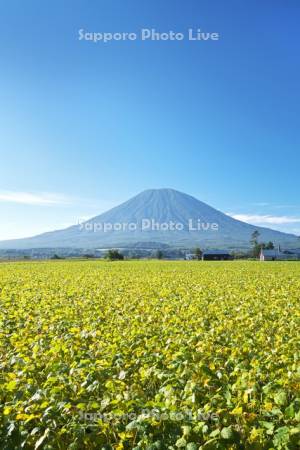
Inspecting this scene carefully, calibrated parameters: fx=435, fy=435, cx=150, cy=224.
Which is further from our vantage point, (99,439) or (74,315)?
(74,315)

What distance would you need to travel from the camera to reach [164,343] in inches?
339

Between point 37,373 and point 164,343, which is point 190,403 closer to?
point 37,373

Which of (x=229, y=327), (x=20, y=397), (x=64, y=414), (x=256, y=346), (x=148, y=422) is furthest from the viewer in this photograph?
(x=229, y=327)

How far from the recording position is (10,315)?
41.0 ft

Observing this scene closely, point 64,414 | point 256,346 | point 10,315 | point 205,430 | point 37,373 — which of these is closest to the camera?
point 205,430

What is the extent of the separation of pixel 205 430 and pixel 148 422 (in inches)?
26.5

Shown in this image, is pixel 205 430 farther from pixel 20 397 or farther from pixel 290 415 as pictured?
pixel 20 397

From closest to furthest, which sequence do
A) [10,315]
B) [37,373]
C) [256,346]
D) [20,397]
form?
[20,397] → [37,373] → [256,346] → [10,315]

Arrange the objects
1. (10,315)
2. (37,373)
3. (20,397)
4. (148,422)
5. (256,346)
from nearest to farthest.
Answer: (148,422), (20,397), (37,373), (256,346), (10,315)

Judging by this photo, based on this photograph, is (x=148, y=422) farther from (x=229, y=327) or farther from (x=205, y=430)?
(x=229, y=327)

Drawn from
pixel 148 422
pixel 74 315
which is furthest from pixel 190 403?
pixel 74 315

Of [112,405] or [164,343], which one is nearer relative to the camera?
[112,405]

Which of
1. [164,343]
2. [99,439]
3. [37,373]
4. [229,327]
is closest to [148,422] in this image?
[99,439]

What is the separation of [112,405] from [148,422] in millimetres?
903
